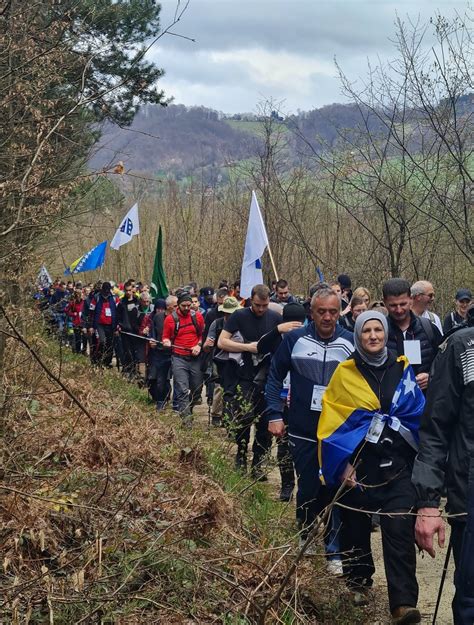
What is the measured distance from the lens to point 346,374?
5797 millimetres

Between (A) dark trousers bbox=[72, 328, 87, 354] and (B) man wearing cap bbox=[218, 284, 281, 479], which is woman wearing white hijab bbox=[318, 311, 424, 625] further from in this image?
(A) dark trousers bbox=[72, 328, 87, 354]

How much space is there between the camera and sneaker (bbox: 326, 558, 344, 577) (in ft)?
18.0

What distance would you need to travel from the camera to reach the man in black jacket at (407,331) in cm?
726

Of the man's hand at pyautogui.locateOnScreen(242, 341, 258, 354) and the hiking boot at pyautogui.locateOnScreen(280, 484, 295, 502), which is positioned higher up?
the man's hand at pyautogui.locateOnScreen(242, 341, 258, 354)

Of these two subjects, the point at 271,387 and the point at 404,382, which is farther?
the point at 271,387

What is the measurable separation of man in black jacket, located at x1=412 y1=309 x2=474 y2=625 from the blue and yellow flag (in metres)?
1.12

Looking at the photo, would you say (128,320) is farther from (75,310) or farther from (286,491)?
(286,491)

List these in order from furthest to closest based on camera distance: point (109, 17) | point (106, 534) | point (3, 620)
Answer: point (109, 17) < point (106, 534) < point (3, 620)

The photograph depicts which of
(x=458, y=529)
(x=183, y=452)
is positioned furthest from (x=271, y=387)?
(x=458, y=529)

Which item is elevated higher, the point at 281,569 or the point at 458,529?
the point at 458,529

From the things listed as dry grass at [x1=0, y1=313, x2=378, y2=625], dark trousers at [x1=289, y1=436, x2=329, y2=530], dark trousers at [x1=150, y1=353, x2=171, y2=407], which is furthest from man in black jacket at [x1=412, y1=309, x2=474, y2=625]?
dark trousers at [x1=150, y1=353, x2=171, y2=407]

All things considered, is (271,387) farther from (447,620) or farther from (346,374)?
(447,620)

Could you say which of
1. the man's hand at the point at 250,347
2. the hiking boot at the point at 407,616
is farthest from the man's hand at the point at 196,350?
the hiking boot at the point at 407,616

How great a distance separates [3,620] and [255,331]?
5717 millimetres
